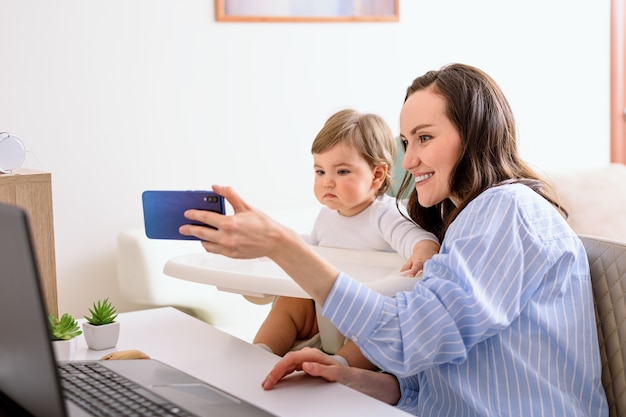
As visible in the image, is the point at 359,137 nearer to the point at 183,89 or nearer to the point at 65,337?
the point at 65,337

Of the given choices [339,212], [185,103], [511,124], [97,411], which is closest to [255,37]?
[185,103]

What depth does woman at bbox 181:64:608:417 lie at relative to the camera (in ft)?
3.63

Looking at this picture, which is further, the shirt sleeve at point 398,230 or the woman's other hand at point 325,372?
the shirt sleeve at point 398,230

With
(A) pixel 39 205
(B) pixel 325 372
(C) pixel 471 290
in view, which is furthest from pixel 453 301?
(A) pixel 39 205

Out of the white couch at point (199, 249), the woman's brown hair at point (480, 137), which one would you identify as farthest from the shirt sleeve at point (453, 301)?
the white couch at point (199, 249)

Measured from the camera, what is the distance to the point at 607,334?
50.8 inches

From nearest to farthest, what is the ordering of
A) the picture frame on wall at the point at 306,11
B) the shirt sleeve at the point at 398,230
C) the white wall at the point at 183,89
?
the shirt sleeve at the point at 398,230 → the white wall at the point at 183,89 → the picture frame on wall at the point at 306,11

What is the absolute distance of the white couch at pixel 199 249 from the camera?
2367 mm

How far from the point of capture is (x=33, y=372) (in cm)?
74

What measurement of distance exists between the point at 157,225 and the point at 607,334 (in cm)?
70

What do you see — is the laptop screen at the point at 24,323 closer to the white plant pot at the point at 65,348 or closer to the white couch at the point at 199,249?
the white plant pot at the point at 65,348

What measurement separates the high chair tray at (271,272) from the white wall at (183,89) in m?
1.12

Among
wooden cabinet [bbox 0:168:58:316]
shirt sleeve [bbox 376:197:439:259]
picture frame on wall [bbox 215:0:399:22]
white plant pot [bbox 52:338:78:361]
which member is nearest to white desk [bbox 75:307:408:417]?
white plant pot [bbox 52:338:78:361]

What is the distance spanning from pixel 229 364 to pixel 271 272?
0.28 m
